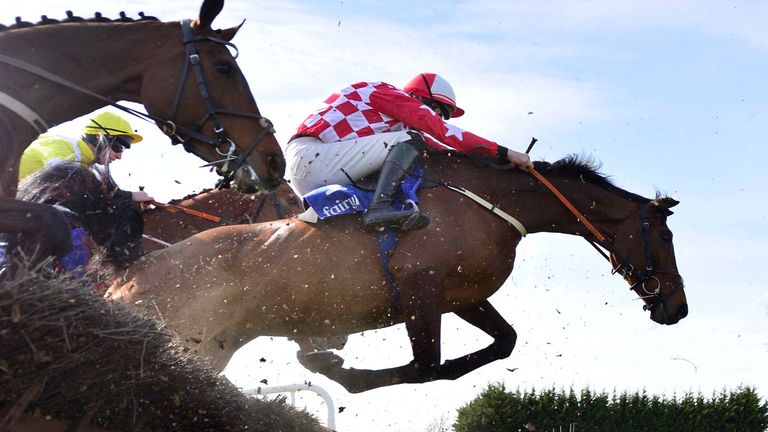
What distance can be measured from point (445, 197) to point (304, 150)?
29.6 inches

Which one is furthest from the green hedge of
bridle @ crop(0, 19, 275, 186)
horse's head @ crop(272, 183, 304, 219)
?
bridle @ crop(0, 19, 275, 186)

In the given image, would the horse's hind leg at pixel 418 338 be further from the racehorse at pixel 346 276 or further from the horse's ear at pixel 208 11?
the horse's ear at pixel 208 11

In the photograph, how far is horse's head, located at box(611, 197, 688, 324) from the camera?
18.6ft

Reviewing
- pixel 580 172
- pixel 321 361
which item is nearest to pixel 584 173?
pixel 580 172

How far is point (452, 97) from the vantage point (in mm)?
5938

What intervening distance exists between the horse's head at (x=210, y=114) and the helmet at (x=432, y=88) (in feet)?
5.91

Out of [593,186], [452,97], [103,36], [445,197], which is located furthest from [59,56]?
[593,186]

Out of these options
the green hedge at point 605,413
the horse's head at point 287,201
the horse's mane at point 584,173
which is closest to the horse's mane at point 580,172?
the horse's mane at point 584,173

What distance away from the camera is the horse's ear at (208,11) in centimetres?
420

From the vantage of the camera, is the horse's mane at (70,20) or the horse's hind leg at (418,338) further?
the horse's hind leg at (418,338)

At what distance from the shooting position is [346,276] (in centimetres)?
507

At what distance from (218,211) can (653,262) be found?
2.73 metres

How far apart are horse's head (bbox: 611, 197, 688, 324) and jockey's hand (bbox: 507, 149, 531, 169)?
64 centimetres

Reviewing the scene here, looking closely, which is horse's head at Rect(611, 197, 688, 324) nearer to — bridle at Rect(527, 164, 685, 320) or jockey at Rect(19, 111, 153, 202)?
bridle at Rect(527, 164, 685, 320)
